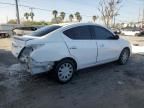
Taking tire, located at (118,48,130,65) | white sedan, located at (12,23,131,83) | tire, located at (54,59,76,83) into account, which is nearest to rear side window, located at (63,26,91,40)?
white sedan, located at (12,23,131,83)

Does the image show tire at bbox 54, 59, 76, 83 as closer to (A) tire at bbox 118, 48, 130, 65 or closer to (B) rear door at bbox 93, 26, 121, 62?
(B) rear door at bbox 93, 26, 121, 62

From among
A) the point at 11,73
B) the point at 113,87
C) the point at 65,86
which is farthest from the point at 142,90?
the point at 11,73

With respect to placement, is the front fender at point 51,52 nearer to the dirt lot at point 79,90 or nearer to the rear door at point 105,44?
Answer: the dirt lot at point 79,90

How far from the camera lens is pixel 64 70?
18.4 ft

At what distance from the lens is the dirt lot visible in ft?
14.5

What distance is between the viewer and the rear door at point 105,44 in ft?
21.4

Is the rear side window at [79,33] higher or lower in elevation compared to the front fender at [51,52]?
higher

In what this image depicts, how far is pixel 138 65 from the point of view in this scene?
7.75 metres

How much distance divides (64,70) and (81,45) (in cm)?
87

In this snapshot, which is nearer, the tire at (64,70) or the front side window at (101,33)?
the tire at (64,70)

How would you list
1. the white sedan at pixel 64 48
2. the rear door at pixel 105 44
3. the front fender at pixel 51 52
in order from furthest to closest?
the rear door at pixel 105 44 → the white sedan at pixel 64 48 → the front fender at pixel 51 52

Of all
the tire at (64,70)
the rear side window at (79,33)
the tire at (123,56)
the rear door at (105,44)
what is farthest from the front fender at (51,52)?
the tire at (123,56)

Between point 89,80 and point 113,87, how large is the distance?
81cm

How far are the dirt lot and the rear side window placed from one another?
1.19 meters
